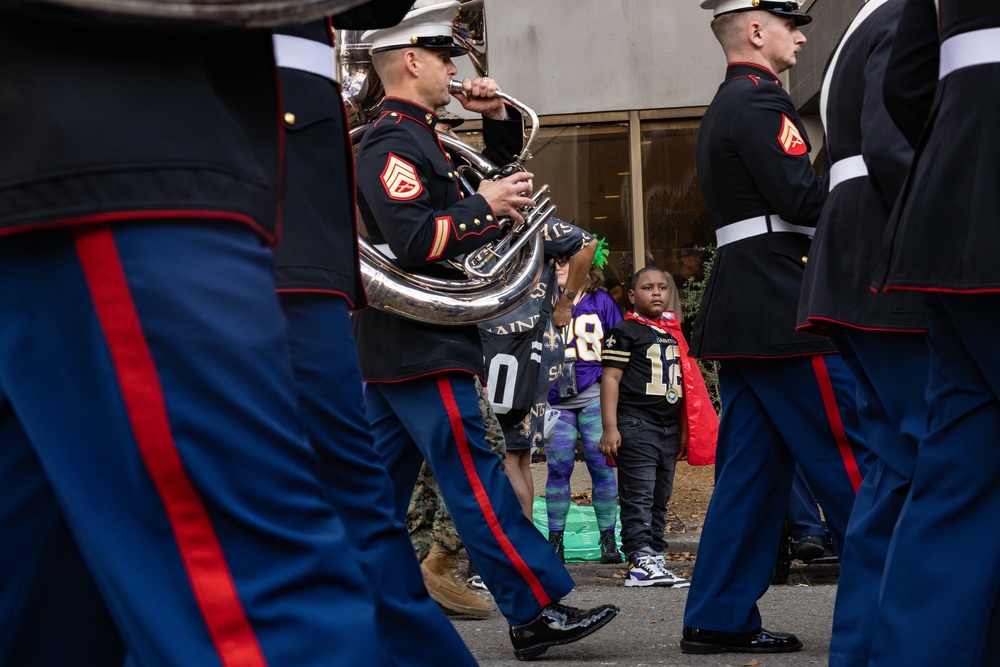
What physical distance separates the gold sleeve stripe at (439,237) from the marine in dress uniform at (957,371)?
1788mm

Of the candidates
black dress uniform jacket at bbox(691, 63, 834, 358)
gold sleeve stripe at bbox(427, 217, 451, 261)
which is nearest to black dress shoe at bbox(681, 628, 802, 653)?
black dress uniform jacket at bbox(691, 63, 834, 358)

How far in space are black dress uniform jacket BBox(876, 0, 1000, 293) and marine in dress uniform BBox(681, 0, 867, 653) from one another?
1521mm

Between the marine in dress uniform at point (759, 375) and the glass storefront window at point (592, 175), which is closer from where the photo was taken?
the marine in dress uniform at point (759, 375)

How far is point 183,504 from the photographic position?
1294 millimetres

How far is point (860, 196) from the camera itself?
3.31 metres

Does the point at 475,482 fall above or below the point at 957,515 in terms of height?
below

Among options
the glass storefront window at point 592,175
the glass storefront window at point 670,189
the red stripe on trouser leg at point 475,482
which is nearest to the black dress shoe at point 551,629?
the red stripe on trouser leg at point 475,482

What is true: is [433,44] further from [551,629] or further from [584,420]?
[584,420]

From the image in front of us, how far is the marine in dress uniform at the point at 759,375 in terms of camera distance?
12.7 feet

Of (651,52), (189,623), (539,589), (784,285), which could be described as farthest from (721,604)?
(651,52)

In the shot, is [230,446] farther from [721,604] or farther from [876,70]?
[721,604]

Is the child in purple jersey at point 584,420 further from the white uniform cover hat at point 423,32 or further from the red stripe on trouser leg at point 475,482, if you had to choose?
the red stripe on trouser leg at point 475,482

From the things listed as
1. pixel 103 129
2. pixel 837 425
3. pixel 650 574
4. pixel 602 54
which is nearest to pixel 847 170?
pixel 837 425

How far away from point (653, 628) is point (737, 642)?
625mm
